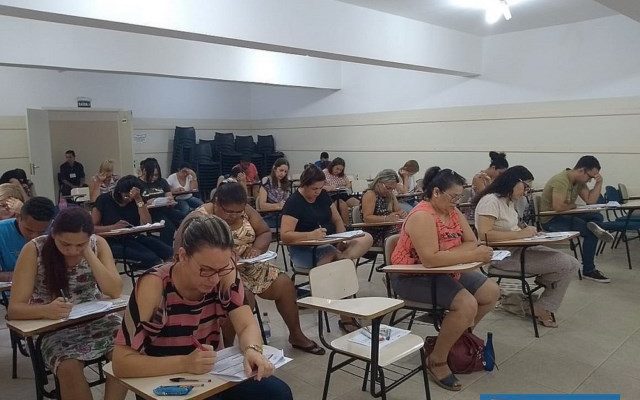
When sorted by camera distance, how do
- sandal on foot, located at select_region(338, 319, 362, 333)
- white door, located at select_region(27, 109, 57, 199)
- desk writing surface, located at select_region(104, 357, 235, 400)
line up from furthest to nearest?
white door, located at select_region(27, 109, 57, 199)
sandal on foot, located at select_region(338, 319, 362, 333)
desk writing surface, located at select_region(104, 357, 235, 400)

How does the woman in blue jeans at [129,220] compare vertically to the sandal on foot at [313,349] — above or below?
above

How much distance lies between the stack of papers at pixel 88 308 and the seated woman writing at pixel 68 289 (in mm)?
39

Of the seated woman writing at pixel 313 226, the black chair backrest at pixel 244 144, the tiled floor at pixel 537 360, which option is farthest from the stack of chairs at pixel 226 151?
the seated woman writing at pixel 313 226

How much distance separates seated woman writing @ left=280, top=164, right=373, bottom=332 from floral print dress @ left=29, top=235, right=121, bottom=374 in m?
1.57

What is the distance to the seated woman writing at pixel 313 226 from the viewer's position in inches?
151

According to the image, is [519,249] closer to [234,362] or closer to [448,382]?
[448,382]

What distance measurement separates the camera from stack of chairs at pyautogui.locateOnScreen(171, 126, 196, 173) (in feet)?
35.3

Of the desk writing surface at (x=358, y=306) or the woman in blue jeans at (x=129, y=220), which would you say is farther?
the woman in blue jeans at (x=129, y=220)

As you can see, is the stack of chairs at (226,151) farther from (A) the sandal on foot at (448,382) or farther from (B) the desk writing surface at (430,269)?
(A) the sandal on foot at (448,382)

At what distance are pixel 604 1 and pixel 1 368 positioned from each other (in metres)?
5.32

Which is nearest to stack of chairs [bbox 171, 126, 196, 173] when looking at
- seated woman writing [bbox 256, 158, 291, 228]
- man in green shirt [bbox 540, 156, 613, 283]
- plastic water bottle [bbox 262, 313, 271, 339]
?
seated woman writing [bbox 256, 158, 291, 228]

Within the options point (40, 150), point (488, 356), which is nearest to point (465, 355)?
point (488, 356)

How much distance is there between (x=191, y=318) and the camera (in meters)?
1.75

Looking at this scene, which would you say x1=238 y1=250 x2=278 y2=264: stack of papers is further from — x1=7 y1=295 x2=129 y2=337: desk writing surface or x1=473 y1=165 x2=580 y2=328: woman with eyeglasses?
x1=473 y1=165 x2=580 y2=328: woman with eyeglasses
